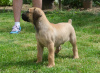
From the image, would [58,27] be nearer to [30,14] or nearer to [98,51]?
[30,14]

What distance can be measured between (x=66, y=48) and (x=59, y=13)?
591 cm

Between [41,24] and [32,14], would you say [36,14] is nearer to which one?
[32,14]

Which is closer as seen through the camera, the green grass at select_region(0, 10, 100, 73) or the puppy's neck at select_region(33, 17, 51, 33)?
the green grass at select_region(0, 10, 100, 73)

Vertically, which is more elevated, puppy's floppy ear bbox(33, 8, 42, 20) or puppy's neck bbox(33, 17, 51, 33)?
puppy's floppy ear bbox(33, 8, 42, 20)

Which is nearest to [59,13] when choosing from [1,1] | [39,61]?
[1,1]

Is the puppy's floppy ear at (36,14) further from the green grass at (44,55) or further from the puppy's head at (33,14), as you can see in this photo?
the green grass at (44,55)

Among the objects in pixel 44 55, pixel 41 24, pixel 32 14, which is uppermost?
pixel 32 14

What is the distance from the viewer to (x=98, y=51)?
4.47 m

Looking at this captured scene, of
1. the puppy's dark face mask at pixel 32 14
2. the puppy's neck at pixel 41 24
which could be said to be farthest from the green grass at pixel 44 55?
the puppy's dark face mask at pixel 32 14

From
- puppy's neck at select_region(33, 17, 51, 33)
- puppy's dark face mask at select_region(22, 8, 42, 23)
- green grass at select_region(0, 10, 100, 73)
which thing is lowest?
green grass at select_region(0, 10, 100, 73)

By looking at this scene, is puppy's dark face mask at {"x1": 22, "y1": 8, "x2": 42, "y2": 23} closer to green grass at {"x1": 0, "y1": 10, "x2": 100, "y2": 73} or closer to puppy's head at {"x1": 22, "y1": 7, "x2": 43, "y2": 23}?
puppy's head at {"x1": 22, "y1": 7, "x2": 43, "y2": 23}

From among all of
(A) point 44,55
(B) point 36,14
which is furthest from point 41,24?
(A) point 44,55

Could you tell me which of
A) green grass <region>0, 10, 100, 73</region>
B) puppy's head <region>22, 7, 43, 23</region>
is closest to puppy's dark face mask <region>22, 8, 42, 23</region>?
puppy's head <region>22, 7, 43, 23</region>

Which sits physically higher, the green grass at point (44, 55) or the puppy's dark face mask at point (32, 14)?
the puppy's dark face mask at point (32, 14)
